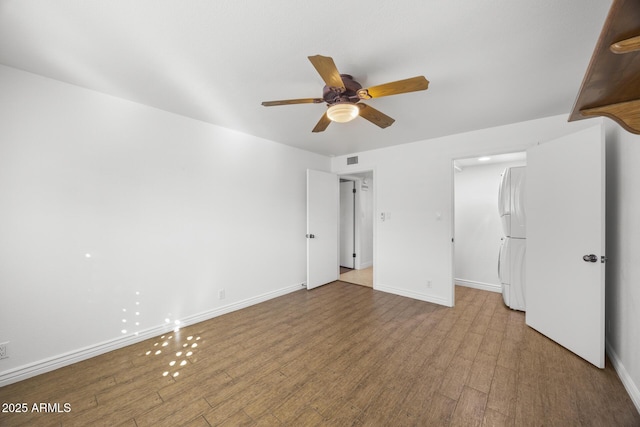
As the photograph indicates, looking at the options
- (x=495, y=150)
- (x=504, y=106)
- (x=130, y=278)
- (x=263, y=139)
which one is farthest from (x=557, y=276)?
(x=130, y=278)

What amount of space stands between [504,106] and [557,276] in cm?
183

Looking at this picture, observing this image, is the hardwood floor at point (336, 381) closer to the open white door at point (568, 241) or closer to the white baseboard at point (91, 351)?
the white baseboard at point (91, 351)

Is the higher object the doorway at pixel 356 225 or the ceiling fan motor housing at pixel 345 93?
the ceiling fan motor housing at pixel 345 93

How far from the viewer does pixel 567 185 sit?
2391 millimetres

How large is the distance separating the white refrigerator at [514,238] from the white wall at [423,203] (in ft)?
1.84

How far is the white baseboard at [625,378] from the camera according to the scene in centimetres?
168

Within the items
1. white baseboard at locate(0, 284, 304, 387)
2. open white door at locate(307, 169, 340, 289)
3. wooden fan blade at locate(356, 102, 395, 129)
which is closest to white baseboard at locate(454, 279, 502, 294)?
open white door at locate(307, 169, 340, 289)

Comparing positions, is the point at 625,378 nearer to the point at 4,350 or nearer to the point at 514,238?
the point at 514,238

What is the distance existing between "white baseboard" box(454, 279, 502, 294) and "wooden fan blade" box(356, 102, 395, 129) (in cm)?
365

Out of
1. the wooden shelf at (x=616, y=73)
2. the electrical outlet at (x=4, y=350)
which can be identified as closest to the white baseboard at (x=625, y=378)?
the wooden shelf at (x=616, y=73)

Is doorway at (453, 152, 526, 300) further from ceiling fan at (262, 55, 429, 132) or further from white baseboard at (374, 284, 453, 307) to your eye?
ceiling fan at (262, 55, 429, 132)

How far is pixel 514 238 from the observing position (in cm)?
341

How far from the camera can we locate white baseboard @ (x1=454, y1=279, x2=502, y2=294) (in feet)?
13.7

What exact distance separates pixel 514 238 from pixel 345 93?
3.18 m
